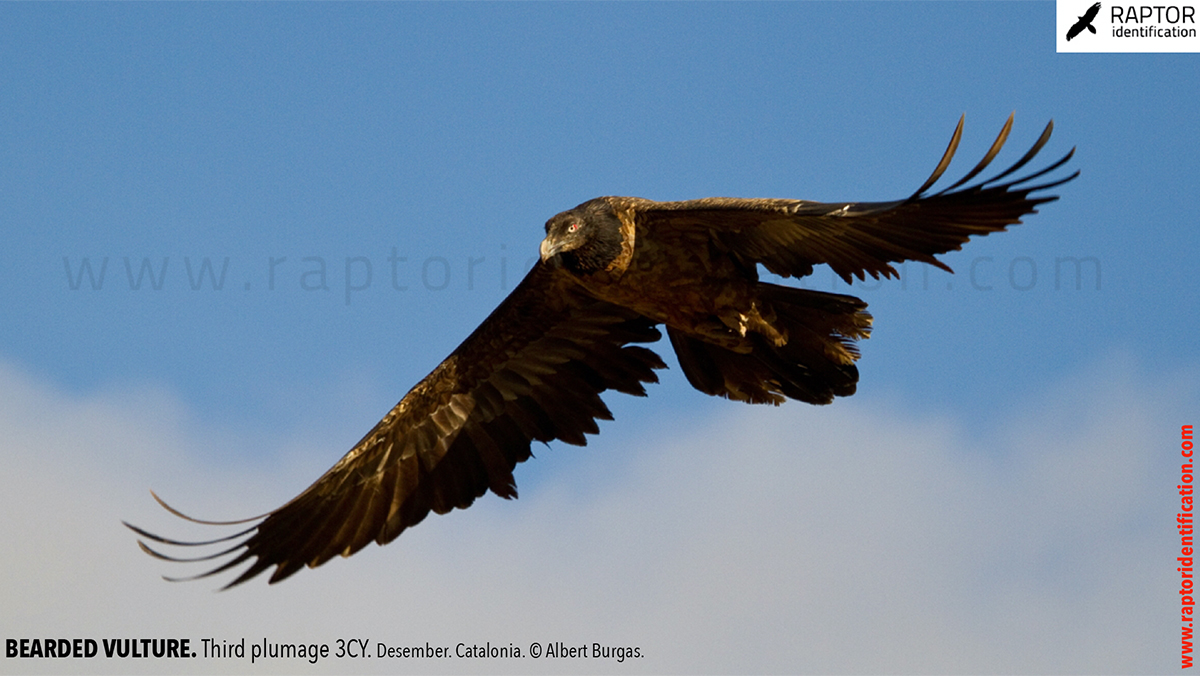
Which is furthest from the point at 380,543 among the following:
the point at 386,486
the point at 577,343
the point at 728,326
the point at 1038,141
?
the point at 1038,141

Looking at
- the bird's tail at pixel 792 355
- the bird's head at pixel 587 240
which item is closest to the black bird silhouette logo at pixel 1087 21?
the bird's tail at pixel 792 355

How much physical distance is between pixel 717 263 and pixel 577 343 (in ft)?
4.78

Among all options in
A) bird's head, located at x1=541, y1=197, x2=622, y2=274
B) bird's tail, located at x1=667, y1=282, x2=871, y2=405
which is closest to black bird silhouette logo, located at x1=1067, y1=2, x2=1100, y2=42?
bird's tail, located at x1=667, y1=282, x2=871, y2=405

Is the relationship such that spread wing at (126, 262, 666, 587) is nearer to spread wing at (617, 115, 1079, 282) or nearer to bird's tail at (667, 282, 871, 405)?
bird's tail at (667, 282, 871, 405)

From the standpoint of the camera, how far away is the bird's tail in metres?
8.78

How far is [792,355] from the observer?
29.5ft

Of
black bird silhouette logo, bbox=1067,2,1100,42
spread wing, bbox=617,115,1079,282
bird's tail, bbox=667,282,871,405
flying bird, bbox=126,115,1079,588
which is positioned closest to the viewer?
spread wing, bbox=617,115,1079,282

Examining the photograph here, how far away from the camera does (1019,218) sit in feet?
23.8

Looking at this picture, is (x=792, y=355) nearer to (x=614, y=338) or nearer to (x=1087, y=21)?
(x=614, y=338)

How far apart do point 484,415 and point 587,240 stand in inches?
76.1

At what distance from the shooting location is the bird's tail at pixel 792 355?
28.8ft

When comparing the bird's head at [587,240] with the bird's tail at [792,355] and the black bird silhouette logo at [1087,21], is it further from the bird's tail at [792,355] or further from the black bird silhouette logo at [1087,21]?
the black bird silhouette logo at [1087,21]

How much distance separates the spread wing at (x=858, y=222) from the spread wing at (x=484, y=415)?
126 cm

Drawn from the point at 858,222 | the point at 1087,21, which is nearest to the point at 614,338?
the point at 858,222
